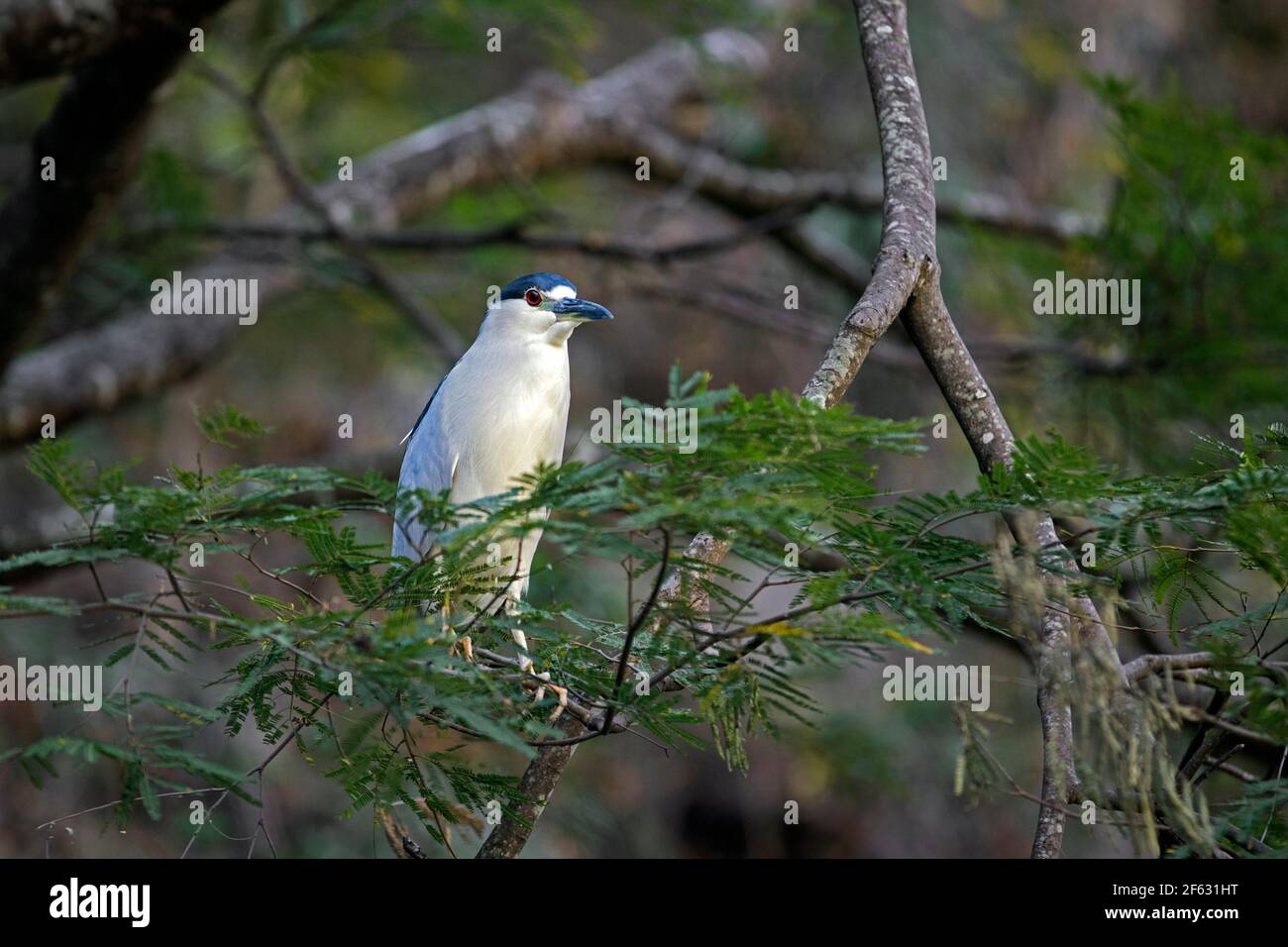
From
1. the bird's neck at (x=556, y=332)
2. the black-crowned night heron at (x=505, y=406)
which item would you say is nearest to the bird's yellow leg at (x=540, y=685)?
the black-crowned night heron at (x=505, y=406)

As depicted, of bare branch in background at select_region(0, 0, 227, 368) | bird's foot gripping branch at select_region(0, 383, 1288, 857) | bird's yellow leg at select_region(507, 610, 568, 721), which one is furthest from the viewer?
bare branch in background at select_region(0, 0, 227, 368)

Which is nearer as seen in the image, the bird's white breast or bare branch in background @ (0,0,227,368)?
the bird's white breast

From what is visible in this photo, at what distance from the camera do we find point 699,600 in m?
2.04

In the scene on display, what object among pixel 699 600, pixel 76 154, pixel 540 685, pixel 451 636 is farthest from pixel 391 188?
pixel 451 636

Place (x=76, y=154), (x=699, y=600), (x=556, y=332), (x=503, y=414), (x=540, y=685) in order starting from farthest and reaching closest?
1. (x=76, y=154)
2. (x=556, y=332)
3. (x=503, y=414)
4. (x=540, y=685)
5. (x=699, y=600)

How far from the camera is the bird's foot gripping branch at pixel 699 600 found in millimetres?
1583

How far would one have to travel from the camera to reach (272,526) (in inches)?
78.4

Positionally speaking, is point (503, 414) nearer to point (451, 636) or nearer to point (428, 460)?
point (428, 460)

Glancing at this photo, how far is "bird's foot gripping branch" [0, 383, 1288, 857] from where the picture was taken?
62.3 inches

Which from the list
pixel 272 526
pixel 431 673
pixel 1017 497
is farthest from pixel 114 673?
pixel 1017 497

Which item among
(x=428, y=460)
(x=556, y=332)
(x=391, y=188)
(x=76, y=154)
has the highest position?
(x=391, y=188)

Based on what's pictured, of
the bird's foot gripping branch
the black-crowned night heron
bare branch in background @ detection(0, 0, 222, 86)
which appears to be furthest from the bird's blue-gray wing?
bare branch in background @ detection(0, 0, 222, 86)

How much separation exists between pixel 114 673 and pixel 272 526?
4.83 metres

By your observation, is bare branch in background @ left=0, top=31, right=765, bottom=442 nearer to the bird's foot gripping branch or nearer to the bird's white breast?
the bird's white breast
